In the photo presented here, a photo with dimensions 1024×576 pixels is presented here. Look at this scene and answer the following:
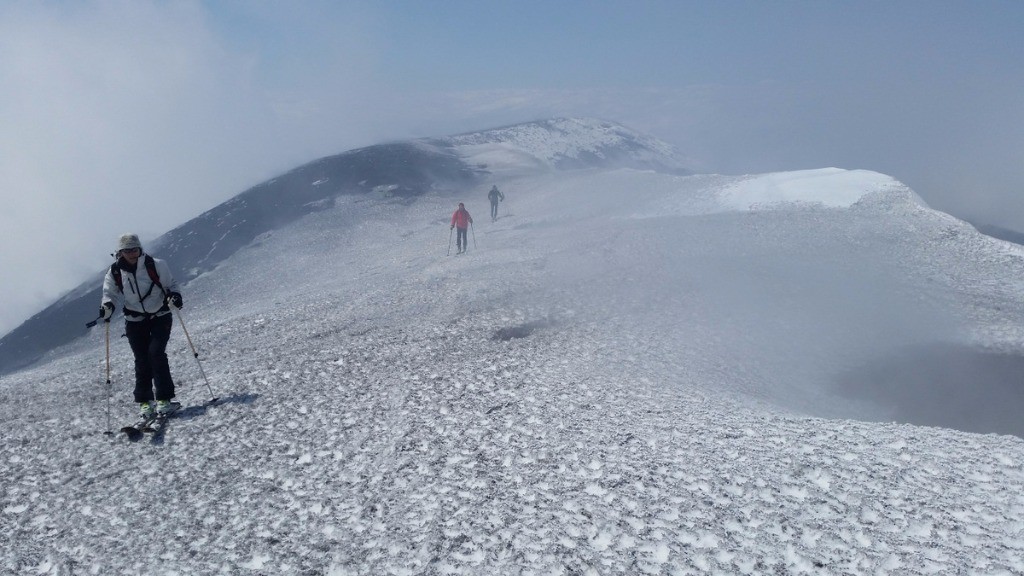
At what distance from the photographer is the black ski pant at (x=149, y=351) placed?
41.4 feet

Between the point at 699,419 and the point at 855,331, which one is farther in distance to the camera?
the point at 855,331

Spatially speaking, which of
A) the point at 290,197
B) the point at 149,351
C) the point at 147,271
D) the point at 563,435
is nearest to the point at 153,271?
the point at 147,271

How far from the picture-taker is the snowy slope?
8602 millimetres

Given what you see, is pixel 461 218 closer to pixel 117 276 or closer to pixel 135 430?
pixel 117 276

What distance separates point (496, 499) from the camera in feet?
31.6

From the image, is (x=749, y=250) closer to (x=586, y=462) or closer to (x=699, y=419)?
(x=699, y=419)

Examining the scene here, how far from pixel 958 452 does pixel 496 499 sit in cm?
929

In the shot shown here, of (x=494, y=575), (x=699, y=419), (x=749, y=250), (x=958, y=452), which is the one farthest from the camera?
(x=749, y=250)

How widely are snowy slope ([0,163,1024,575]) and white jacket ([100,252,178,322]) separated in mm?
2712

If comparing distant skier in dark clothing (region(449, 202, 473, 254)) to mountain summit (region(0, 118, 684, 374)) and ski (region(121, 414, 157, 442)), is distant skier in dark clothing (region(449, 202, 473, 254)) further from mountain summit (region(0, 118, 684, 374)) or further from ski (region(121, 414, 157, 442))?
mountain summit (region(0, 118, 684, 374))

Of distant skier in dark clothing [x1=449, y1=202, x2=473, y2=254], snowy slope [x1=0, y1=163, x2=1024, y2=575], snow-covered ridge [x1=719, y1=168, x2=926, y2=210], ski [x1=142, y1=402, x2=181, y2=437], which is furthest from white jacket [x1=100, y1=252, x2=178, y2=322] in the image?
snow-covered ridge [x1=719, y1=168, x2=926, y2=210]

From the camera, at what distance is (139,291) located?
12.3 metres

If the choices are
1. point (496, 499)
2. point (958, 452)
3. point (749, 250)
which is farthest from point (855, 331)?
point (496, 499)

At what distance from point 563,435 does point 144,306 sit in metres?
9.43
